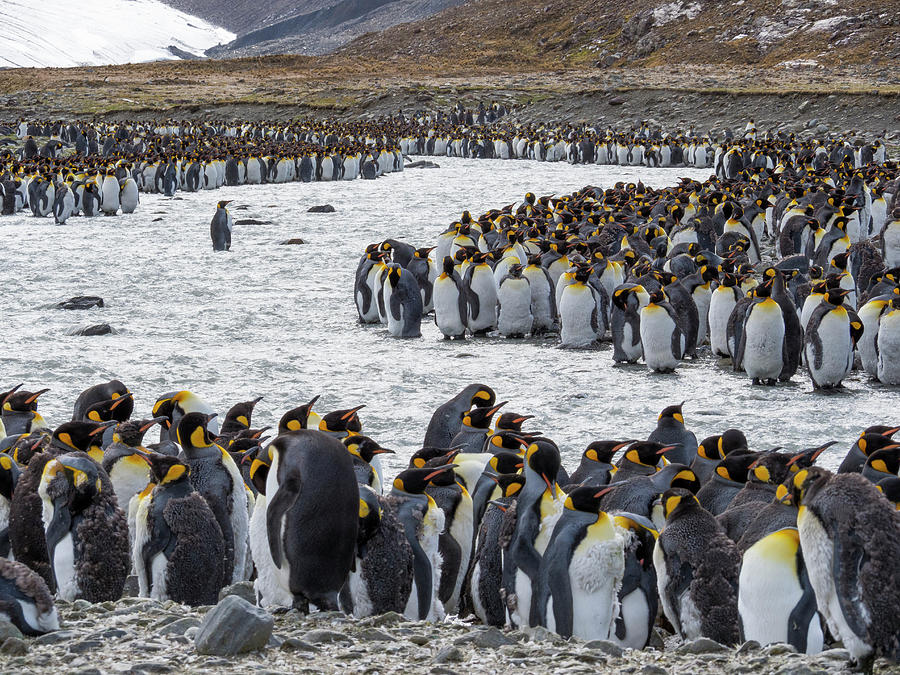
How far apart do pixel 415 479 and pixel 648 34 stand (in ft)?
212

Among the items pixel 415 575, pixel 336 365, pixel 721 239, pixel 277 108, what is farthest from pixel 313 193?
pixel 277 108

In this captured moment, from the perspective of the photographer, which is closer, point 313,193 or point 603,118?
point 313,193

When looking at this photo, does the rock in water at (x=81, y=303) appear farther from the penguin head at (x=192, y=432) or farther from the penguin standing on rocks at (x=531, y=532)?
the penguin standing on rocks at (x=531, y=532)

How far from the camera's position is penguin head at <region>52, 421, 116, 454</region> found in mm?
4637

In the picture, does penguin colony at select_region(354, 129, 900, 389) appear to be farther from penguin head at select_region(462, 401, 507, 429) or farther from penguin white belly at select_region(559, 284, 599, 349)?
penguin head at select_region(462, 401, 507, 429)

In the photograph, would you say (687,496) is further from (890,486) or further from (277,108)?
(277,108)

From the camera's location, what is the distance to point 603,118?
37031mm

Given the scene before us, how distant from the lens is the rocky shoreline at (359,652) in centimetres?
299

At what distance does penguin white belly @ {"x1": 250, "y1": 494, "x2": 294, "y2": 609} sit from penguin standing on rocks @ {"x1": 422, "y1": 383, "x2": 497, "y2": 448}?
2.03 metres

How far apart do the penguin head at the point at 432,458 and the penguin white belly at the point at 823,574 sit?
183 centimetres

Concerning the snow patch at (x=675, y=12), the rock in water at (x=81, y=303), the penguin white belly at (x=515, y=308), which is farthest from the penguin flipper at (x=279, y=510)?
the snow patch at (x=675, y=12)

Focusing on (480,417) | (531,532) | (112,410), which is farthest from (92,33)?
(531,532)

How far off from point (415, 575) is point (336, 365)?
15.4ft

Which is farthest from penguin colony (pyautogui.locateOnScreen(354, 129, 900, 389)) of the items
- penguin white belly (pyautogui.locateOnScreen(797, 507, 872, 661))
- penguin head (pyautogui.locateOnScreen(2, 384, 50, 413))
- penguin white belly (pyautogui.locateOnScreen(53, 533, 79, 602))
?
penguin white belly (pyautogui.locateOnScreen(53, 533, 79, 602))
